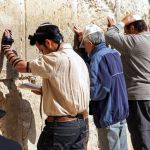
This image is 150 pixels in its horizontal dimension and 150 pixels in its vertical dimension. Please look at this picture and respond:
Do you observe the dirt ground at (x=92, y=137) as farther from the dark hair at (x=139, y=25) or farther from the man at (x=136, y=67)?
the dark hair at (x=139, y=25)

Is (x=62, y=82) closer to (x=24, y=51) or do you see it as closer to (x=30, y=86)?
(x=30, y=86)

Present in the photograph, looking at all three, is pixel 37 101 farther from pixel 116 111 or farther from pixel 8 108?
pixel 116 111

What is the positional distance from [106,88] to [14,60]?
0.92 metres

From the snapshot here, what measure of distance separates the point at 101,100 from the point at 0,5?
4.31 ft

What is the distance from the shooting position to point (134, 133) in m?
5.54

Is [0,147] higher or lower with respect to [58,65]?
lower

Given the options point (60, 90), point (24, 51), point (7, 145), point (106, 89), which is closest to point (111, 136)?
point (106, 89)

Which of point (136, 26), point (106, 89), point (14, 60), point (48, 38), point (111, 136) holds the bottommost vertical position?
point (111, 136)

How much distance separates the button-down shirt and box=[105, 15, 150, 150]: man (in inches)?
44.7

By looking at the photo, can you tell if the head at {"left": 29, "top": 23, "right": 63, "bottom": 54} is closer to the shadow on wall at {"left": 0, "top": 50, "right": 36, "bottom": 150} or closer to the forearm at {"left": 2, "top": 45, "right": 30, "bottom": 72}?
the forearm at {"left": 2, "top": 45, "right": 30, "bottom": 72}

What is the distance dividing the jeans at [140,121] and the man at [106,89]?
379 mm

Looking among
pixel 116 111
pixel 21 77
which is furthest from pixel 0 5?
pixel 116 111

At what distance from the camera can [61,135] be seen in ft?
13.7

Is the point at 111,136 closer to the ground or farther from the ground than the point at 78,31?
closer to the ground
